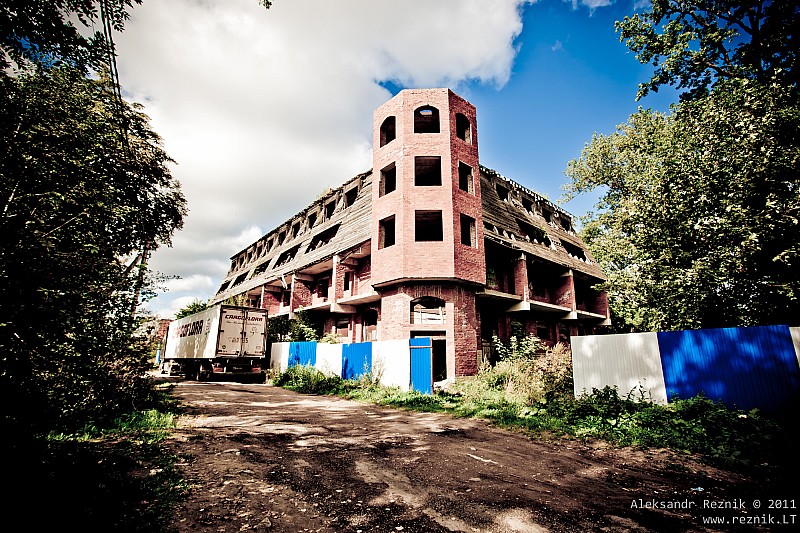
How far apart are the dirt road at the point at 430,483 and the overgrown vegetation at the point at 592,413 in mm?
761

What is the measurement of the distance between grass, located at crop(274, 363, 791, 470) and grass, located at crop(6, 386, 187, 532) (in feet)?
22.8

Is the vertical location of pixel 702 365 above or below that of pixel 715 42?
below

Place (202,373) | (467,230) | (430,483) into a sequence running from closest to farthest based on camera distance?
(430,483)
(467,230)
(202,373)

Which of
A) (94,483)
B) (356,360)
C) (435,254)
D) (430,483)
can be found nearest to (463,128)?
(435,254)

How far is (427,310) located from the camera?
15.0 metres

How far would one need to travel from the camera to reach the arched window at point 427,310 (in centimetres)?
1480

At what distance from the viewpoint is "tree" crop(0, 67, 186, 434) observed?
13.5ft

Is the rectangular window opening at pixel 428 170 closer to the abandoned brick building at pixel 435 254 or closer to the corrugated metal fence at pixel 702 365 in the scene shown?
the abandoned brick building at pixel 435 254

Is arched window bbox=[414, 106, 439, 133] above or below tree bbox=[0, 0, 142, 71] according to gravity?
above

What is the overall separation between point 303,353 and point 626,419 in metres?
15.0

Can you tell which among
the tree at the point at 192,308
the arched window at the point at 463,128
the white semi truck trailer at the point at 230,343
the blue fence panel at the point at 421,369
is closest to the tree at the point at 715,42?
the arched window at the point at 463,128

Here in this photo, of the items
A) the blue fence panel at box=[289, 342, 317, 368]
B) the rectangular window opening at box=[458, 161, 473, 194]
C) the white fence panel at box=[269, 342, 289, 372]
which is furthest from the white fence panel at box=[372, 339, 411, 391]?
the rectangular window opening at box=[458, 161, 473, 194]

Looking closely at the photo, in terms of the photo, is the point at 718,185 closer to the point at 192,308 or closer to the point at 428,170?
the point at 428,170

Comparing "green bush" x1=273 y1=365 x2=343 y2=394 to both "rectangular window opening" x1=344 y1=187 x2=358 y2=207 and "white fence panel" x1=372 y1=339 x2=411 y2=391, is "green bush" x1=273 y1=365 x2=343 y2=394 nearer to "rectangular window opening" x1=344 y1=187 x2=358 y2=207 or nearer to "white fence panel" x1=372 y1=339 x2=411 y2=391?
"white fence panel" x1=372 y1=339 x2=411 y2=391
